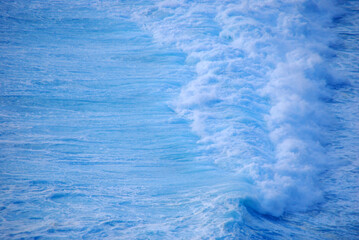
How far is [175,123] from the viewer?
6.04 metres

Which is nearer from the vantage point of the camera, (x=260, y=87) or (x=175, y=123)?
(x=175, y=123)

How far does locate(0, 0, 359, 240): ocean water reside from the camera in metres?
4.11

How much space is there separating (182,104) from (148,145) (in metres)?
1.35

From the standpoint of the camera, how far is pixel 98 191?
435 centimetres

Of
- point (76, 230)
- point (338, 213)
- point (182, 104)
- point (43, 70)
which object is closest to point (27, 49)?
point (43, 70)

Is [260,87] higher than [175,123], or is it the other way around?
[260,87]

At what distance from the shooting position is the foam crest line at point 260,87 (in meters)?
4.95

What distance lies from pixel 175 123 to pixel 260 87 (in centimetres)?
216

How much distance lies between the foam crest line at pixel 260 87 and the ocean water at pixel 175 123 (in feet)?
0.10

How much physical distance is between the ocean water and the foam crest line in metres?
0.03

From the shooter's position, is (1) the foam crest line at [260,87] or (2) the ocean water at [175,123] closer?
(2) the ocean water at [175,123]

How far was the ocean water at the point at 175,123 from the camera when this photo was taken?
162 inches

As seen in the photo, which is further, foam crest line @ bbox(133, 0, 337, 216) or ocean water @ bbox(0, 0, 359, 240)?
foam crest line @ bbox(133, 0, 337, 216)

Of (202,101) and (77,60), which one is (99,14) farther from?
(202,101)
